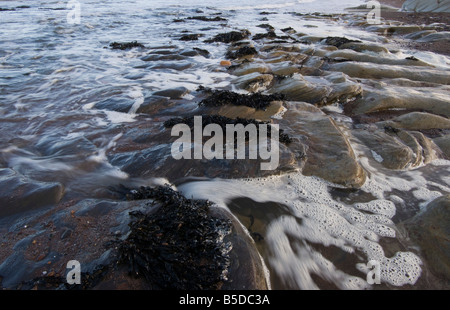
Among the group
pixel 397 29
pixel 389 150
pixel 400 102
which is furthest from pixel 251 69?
pixel 397 29

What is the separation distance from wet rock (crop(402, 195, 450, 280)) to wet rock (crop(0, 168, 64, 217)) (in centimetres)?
395

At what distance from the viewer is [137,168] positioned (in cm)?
378

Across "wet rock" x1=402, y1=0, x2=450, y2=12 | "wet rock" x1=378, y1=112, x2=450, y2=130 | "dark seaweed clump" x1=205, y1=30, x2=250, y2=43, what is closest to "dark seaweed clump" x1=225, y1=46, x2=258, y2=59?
"dark seaweed clump" x1=205, y1=30, x2=250, y2=43

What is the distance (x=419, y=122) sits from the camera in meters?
4.91

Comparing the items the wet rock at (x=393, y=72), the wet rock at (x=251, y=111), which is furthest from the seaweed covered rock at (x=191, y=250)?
the wet rock at (x=393, y=72)

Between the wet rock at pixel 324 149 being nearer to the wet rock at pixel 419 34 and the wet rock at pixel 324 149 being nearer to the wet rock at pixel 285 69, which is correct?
the wet rock at pixel 285 69

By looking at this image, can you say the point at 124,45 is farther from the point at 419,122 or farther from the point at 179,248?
the point at 179,248

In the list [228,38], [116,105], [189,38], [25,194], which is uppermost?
[25,194]

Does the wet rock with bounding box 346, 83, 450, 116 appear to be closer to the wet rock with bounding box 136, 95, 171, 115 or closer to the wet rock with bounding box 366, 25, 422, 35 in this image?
the wet rock with bounding box 136, 95, 171, 115

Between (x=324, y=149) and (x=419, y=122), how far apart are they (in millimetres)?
2344

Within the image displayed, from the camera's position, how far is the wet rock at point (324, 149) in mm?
3590

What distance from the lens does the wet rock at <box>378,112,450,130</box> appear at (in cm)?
488
